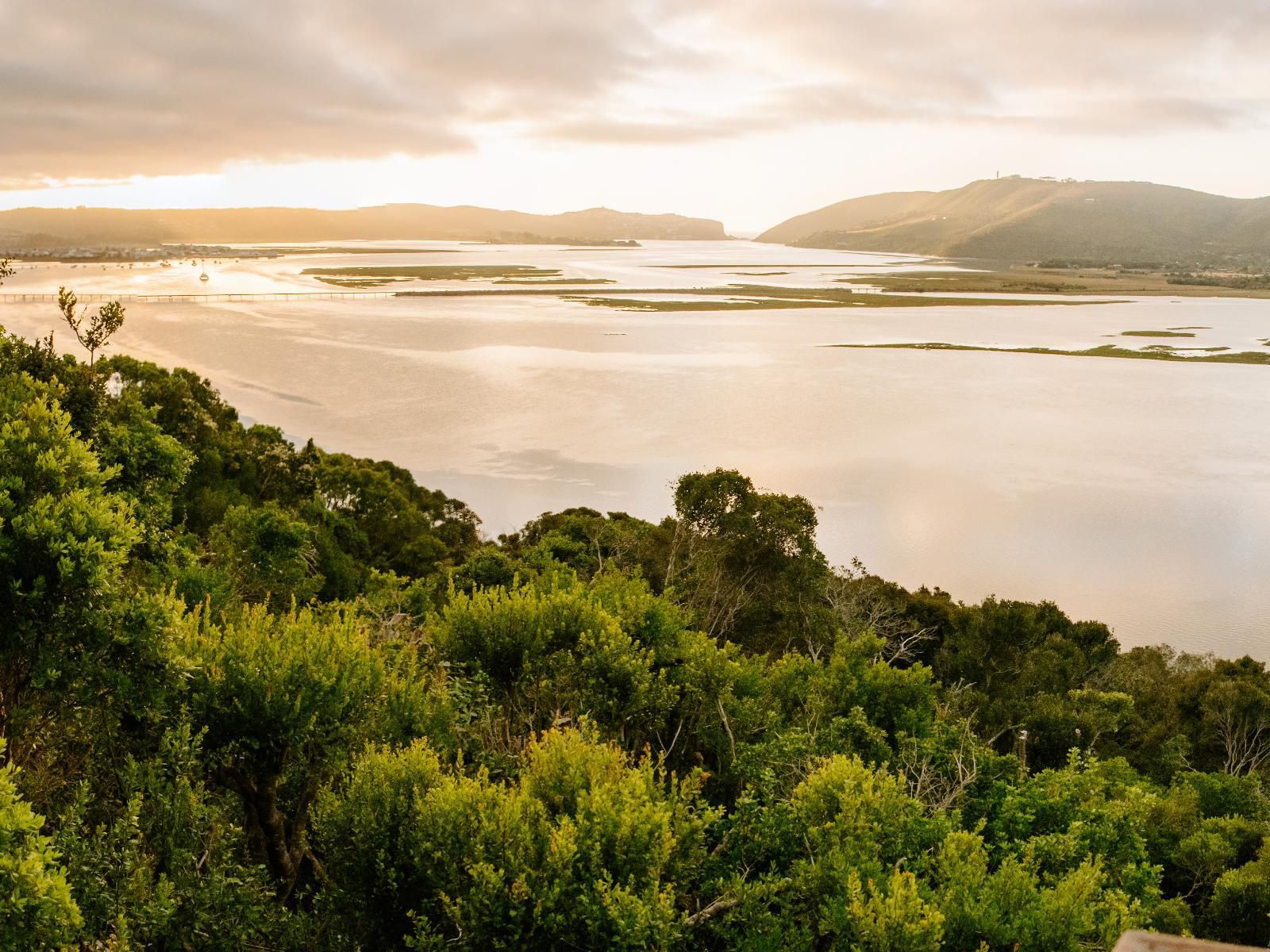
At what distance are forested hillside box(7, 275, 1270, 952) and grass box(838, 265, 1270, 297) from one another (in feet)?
326

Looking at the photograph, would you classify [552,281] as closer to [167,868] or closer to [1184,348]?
[1184,348]

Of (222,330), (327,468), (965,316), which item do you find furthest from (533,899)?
(965,316)

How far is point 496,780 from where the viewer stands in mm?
8906

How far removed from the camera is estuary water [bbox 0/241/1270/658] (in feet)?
79.7

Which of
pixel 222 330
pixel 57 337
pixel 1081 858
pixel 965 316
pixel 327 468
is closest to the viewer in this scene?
pixel 1081 858

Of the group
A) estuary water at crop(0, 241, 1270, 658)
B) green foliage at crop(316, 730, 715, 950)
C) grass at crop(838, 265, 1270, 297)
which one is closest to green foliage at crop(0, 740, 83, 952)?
green foliage at crop(316, 730, 715, 950)

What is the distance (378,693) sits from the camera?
834 cm

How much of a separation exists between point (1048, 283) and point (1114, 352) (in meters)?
68.1

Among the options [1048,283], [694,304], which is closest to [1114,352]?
[694,304]

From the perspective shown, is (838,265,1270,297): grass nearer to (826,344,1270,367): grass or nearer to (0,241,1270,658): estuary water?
(0,241,1270,658): estuary water

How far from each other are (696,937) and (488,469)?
80.9 feet

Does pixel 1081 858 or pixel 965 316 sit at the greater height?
pixel 965 316

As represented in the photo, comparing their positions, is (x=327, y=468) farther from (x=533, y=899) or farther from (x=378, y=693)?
(x=533, y=899)

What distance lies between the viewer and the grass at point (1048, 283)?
108750mm
